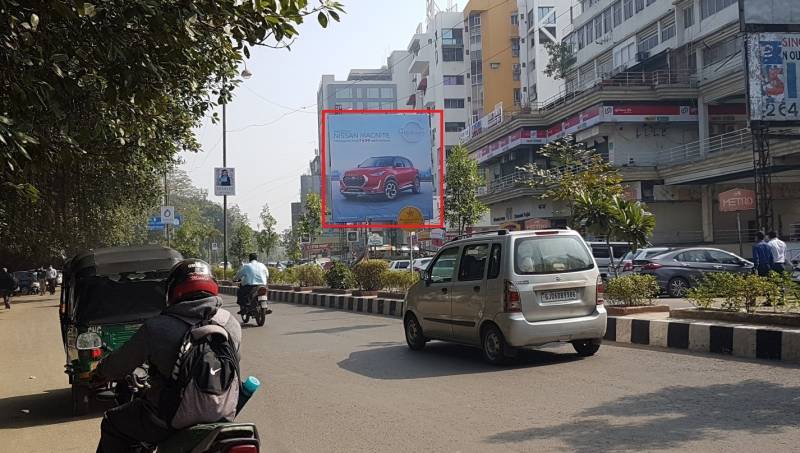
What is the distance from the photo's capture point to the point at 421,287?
1117 centimetres

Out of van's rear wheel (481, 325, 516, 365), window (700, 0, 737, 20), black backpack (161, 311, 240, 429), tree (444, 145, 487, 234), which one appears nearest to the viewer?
black backpack (161, 311, 240, 429)

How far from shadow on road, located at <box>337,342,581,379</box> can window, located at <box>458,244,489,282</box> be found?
1.18m

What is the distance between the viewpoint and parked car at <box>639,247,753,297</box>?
2042cm

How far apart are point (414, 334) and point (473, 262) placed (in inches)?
78.8

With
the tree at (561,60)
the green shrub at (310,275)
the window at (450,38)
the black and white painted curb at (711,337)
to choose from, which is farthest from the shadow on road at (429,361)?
the window at (450,38)

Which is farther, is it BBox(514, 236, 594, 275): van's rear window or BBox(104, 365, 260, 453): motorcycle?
BBox(514, 236, 594, 275): van's rear window

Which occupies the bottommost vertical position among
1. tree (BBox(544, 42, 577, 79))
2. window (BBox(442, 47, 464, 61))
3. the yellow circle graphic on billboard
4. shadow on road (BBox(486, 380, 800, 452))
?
shadow on road (BBox(486, 380, 800, 452))

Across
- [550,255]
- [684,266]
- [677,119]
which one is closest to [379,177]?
[684,266]

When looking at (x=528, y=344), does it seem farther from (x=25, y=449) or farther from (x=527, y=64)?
(x=527, y=64)

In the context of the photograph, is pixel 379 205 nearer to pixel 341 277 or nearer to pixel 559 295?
pixel 341 277

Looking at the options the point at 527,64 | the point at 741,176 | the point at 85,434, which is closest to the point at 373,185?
the point at 85,434

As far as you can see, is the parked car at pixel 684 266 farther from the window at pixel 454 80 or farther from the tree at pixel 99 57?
the window at pixel 454 80

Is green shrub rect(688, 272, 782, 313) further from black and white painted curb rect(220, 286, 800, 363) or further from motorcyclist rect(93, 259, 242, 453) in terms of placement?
motorcyclist rect(93, 259, 242, 453)

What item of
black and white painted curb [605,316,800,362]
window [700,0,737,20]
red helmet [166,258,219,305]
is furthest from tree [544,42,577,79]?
red helmet [166,258,219,305]
